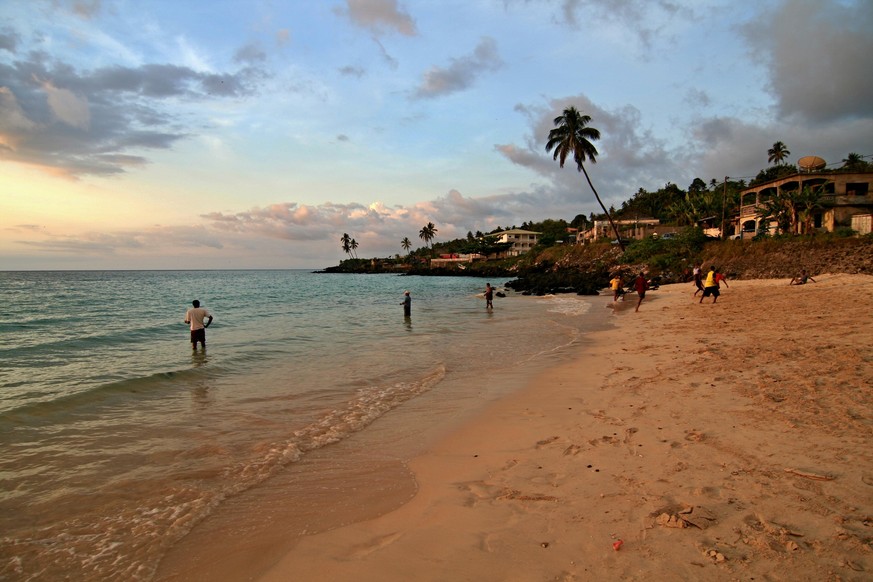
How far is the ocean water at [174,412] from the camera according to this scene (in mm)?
4609

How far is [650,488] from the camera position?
173 inches

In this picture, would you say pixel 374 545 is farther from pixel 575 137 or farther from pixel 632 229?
pixel 632 229

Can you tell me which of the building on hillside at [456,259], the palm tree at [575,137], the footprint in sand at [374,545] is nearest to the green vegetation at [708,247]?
the palm tree at [575,137]

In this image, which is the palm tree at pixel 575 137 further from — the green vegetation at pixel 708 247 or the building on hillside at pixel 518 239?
the building on hillside at pixel 518 239

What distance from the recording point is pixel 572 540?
3.73 metres

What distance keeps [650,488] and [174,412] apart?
328 inches

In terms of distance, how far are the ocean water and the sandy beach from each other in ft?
5.34

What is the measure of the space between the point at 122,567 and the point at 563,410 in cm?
604

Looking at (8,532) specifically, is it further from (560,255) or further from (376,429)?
(560,255)

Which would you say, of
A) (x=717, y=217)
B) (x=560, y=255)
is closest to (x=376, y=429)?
(x=717, y=217)

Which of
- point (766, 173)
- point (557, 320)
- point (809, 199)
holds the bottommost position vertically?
point (557, 320)

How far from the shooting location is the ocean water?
4.61 meters

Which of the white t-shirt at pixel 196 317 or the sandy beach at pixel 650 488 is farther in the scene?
the white t-shirt at pixel 196 317

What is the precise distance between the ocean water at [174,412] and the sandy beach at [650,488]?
1.63m
